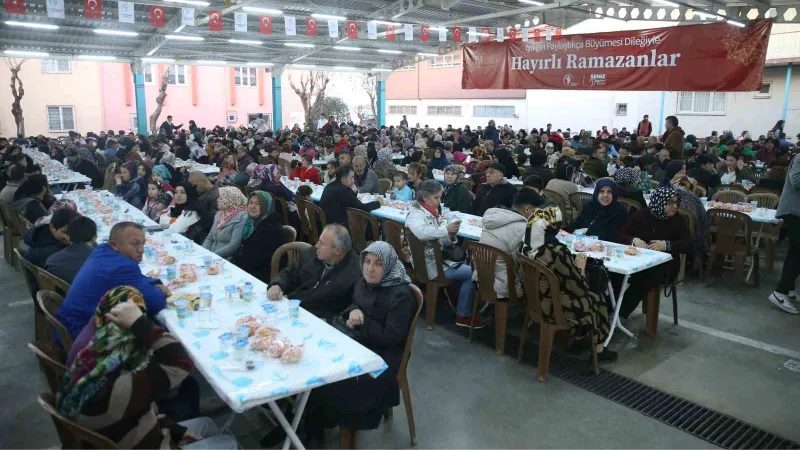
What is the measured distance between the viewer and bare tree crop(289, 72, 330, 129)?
2978cm

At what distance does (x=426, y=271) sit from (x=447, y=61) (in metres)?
26.8

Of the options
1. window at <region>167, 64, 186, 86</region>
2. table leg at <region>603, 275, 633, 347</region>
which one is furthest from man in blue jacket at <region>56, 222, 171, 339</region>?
window at <region>167, 64, 186, 86</region>

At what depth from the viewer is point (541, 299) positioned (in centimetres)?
412

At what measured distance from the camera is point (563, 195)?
7160 mm

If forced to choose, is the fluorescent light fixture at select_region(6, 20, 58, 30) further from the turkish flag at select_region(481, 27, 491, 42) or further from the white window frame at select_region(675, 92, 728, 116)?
the white window frame at select_region(675, 92, 728, 116)

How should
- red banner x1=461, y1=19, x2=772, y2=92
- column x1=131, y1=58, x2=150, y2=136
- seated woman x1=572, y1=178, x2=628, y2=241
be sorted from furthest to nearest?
1. column x1=131, y1=58, x2=150, y2=136
2. red banner x1=461, y1=19, x2=772, y2=92
3. seated woman x1=572, y1=178, x2=628, y2=241

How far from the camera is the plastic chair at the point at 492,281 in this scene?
4.42 metres

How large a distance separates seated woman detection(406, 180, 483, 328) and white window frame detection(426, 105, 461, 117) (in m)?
25.9

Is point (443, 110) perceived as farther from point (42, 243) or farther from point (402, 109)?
point (42, 243)

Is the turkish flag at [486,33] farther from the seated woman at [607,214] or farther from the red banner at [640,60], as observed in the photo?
the seated woman at [607,214]

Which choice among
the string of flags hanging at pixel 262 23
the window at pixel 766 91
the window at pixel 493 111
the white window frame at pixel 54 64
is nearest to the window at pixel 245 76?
the white window frame at pixel 54 64

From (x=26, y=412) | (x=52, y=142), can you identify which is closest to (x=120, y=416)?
(x=26, y=412)

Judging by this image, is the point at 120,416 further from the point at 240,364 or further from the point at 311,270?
the point at 311,270

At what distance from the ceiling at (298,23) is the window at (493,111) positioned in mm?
7261
